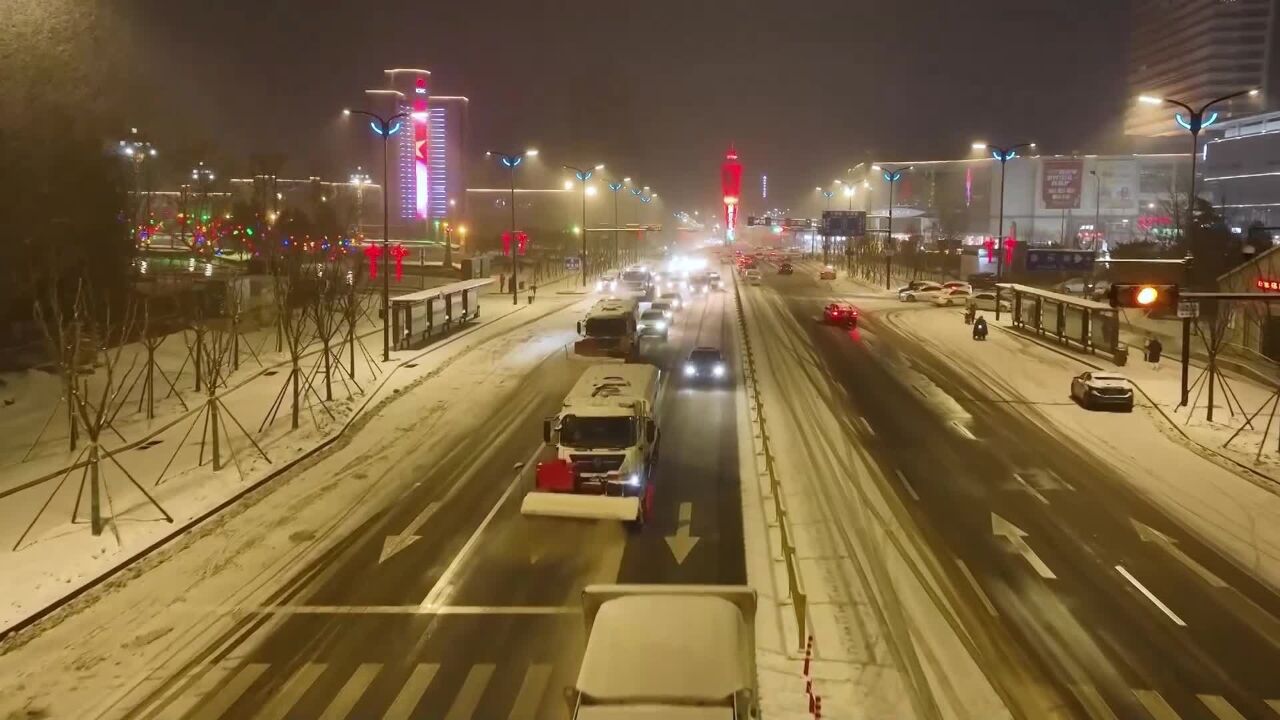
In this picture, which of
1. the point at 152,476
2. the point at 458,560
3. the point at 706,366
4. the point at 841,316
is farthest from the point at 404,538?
the point at 841,316

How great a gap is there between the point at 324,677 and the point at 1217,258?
72.3 meters

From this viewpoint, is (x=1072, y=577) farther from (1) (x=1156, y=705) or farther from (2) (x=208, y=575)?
(2) (x=208, y=575)

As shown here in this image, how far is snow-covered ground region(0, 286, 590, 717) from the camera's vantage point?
13.5 meters

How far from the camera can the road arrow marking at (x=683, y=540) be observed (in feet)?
61.4

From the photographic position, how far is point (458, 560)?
1861cm

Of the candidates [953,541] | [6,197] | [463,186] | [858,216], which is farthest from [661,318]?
[463,186]

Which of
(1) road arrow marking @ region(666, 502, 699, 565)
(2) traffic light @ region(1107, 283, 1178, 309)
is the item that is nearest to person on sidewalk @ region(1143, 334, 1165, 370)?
(2) traffic light @ region(1107, 283, 1178, 309)

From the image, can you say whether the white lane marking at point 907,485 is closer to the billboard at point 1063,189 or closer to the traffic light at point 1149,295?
the traffic light at point 1149,295

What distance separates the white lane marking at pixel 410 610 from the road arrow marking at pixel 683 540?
2968 mm

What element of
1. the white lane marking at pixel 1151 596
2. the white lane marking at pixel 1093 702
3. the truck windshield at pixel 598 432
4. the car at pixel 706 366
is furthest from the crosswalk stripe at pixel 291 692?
the car at pixel 706 366

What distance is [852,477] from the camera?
2436 cm

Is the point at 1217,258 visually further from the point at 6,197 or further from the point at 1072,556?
the point at 6,197

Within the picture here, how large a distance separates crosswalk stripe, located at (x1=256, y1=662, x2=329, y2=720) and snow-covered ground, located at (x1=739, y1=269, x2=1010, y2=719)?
18.7 feet

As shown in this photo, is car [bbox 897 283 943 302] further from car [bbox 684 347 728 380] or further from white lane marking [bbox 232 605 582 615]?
white lane marking [bbox 232 605 582 615]
